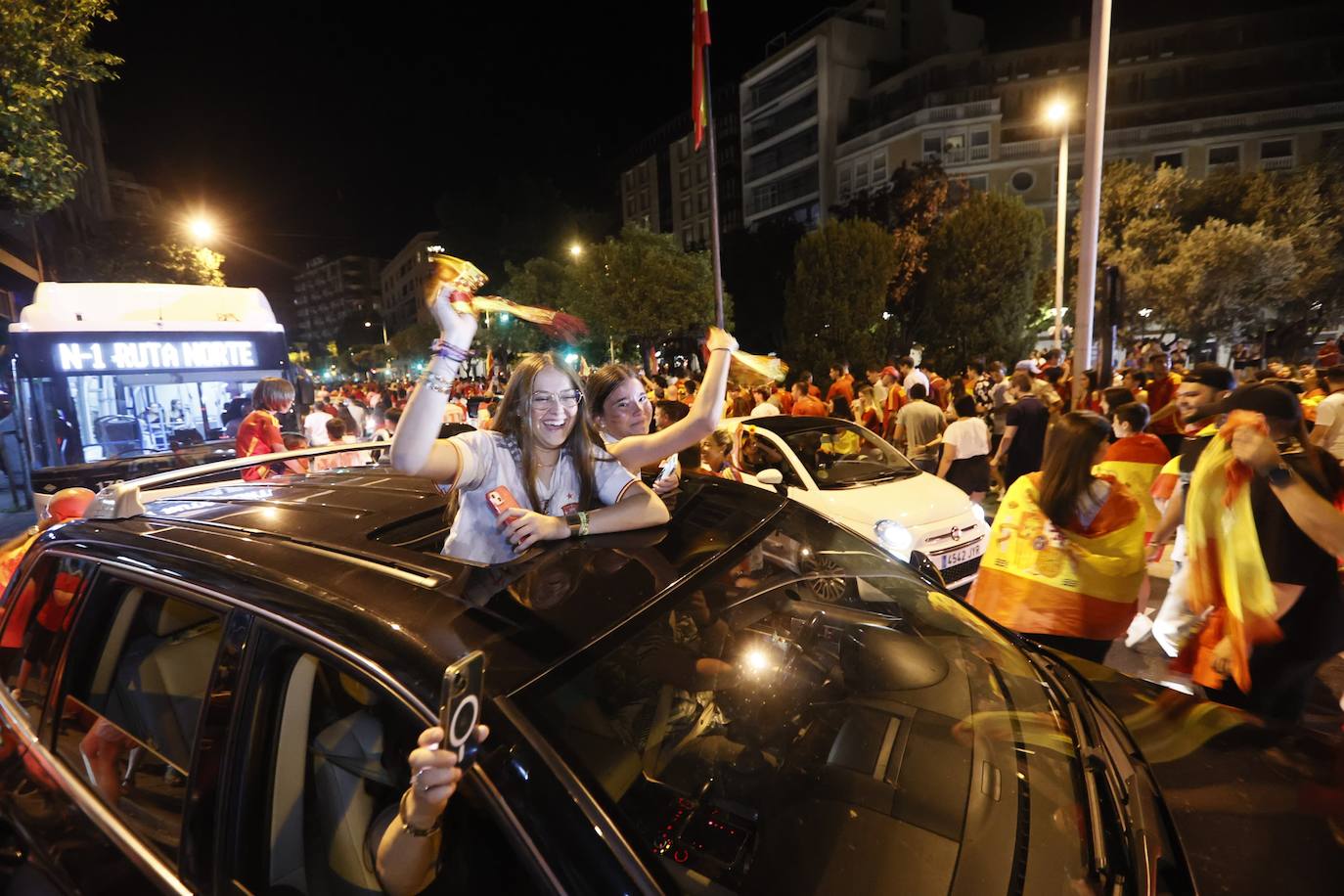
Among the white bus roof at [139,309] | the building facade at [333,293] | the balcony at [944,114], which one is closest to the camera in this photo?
the white bus roof at [139,309]

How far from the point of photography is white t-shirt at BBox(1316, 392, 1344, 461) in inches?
253

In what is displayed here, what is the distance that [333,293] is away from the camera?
149625 mm

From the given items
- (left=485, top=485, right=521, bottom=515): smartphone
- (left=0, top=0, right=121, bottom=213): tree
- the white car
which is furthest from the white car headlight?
(left=0, top=0, right=121, bottom=213): tree

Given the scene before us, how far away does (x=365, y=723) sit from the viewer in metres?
1.54

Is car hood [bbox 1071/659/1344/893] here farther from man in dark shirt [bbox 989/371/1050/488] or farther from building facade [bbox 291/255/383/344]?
building facade [bbox 291/255/383/344]

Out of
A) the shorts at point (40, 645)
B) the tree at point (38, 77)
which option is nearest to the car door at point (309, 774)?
the shorts at point (40, 645)

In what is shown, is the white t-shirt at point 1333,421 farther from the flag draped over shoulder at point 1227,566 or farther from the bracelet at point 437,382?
the bracelet at point 437,382

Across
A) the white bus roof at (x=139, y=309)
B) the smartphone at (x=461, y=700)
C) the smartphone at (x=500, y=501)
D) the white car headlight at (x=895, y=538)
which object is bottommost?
the white car headlight at (x=895, y=538)

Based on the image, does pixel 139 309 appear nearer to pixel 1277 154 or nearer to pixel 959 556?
pixel 959 556

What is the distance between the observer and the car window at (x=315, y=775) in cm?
146

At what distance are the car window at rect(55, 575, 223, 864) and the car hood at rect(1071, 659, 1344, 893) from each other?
2.46 m

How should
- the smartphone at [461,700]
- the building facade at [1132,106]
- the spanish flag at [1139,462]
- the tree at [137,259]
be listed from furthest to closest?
the building facade at [1132,106] → the tree at [137,259] → the spanish flag at [1139,462] → the smartphone at [461,700]

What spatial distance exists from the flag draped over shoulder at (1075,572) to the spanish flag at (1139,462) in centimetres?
208

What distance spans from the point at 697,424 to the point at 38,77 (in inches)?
406
